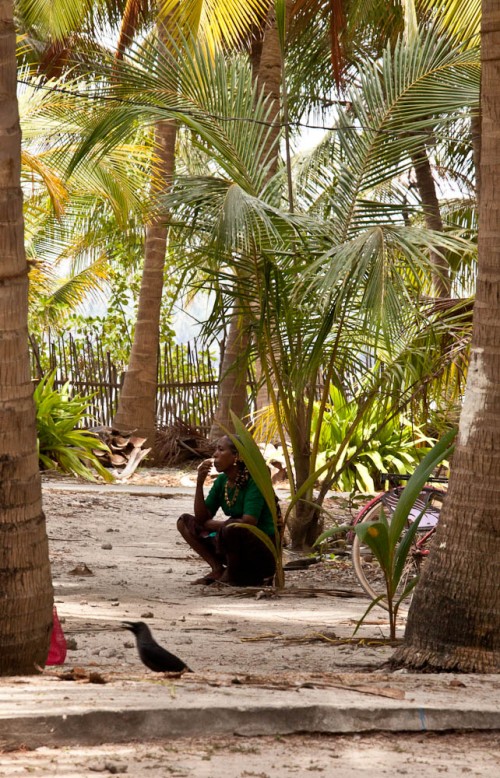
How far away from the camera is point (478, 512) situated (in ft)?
13.0

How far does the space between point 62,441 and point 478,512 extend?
8.65 m

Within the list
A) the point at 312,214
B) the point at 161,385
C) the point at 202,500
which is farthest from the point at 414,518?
the point at 161,385

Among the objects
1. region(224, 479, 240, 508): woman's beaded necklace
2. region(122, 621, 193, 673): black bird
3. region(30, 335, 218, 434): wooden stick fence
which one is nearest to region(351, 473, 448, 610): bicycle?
region(224, 479, 240, 508): woman's beaded necklace

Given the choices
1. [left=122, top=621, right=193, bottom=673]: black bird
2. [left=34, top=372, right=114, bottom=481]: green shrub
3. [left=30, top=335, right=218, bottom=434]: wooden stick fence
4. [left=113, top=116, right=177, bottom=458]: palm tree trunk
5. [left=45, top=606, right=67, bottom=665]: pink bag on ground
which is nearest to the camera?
[left=122, top=621, right=193, bottom=673]: black bird

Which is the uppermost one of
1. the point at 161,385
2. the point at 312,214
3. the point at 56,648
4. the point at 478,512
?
the point at 312,214

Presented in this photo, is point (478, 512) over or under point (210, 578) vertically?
over

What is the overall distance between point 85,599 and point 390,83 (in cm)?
420

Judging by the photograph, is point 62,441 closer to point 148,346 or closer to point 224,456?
point 148,346

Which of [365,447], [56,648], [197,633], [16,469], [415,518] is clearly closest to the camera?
[16,469]

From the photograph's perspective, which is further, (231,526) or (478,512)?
(231,526)

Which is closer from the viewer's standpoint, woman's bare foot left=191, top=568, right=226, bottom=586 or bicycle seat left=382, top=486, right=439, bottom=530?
bicycle seat left=382, top=486, right=439, bottom=530

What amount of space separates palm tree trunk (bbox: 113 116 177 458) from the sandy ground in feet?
12.0

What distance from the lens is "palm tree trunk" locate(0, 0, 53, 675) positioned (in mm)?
3457

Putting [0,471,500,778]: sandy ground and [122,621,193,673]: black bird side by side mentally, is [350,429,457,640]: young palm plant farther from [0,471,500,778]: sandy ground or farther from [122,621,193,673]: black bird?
[122,621,193,673]: black bird
